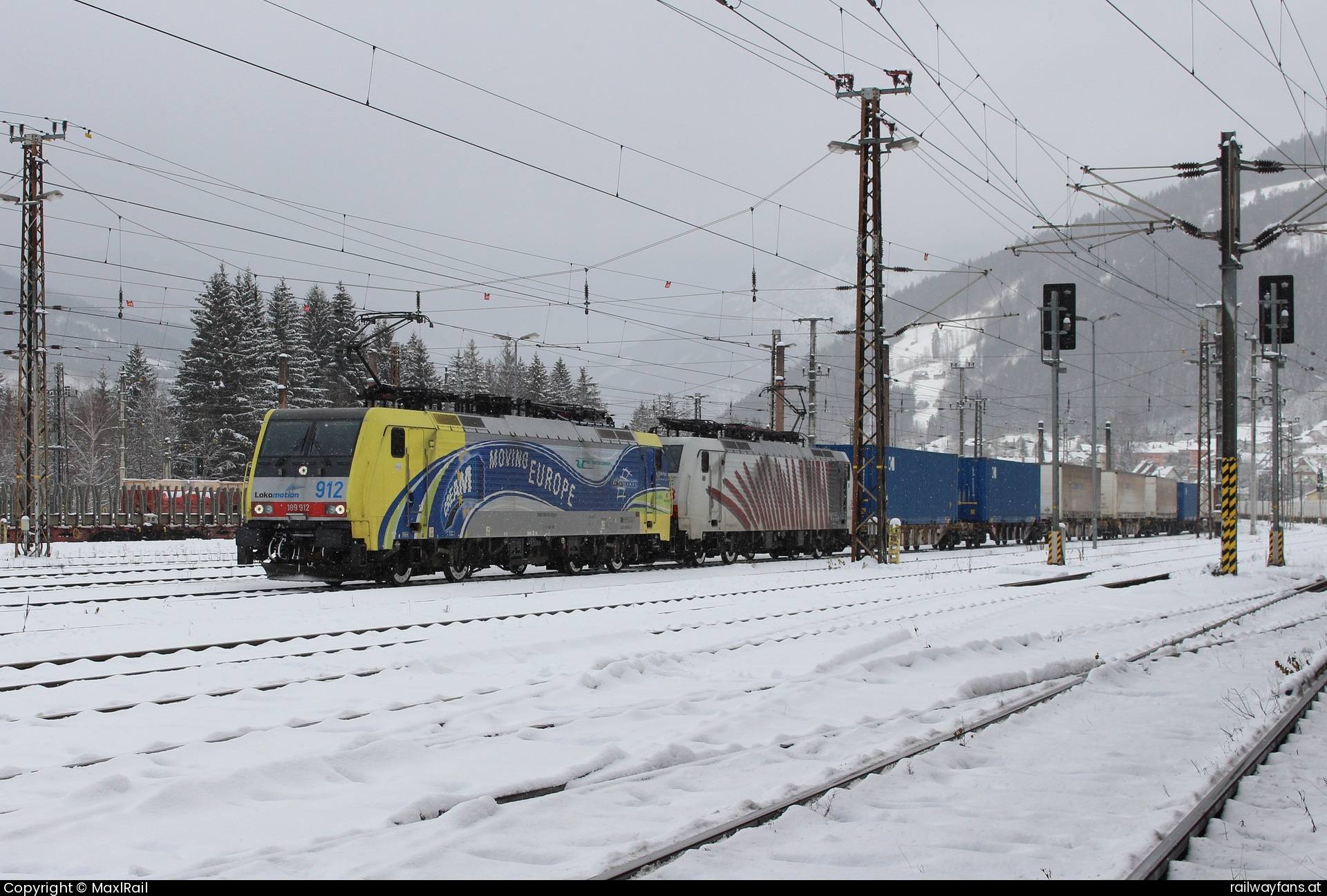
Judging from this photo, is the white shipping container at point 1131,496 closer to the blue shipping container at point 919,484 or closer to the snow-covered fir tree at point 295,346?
the blue shipping container at point 919,484

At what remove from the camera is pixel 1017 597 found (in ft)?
63.5

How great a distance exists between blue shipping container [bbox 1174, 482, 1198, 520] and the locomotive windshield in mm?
63759

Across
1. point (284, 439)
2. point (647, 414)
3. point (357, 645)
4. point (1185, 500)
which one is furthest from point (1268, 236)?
point (647, 414)

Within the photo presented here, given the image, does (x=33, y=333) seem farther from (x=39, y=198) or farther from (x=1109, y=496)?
(x=1109, y=496)

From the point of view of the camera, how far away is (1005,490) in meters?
47.3

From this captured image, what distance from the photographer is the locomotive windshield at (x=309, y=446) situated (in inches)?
744

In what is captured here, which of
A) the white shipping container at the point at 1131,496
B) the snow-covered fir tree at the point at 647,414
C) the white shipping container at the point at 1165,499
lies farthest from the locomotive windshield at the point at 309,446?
the snow-covered fir tree at the point at 647,414

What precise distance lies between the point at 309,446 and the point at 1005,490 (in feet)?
114

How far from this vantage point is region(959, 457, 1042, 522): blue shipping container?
148 feet

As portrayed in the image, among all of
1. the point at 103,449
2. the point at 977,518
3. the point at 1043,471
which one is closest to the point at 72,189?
the point at 977,518

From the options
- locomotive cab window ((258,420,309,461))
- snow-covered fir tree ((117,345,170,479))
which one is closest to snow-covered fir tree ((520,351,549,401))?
snow-covered fir tree ((117,345,170,479))

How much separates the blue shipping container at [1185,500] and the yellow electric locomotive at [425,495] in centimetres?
5680

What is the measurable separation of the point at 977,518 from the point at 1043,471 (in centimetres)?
913
